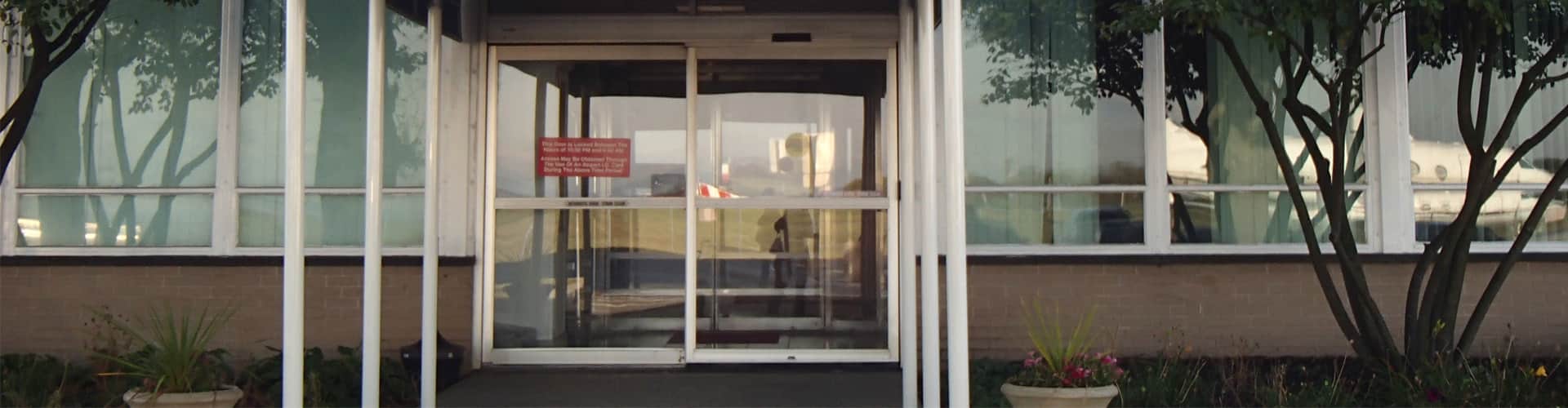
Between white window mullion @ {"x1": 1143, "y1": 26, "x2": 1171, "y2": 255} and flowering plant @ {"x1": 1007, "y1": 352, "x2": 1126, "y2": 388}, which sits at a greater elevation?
→ white window mullion @ {"x1": 1143, "y1": 26, "x2": 1171, "y2": 255}

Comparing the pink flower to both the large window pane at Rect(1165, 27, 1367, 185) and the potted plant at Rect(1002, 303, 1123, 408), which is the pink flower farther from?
the large window pane at Rect(1165, 27, 1367, 185)

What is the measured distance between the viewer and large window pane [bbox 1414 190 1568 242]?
8.31 metres

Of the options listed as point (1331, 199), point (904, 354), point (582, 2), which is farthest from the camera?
point (582, 2)

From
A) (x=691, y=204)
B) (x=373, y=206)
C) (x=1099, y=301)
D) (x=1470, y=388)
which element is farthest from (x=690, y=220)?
(x=1470, y=388)

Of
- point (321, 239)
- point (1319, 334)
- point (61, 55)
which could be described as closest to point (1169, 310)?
point (1319, 334)

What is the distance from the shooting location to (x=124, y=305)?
8266 millimetres

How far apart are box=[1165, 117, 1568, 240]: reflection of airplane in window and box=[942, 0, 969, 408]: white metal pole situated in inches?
117

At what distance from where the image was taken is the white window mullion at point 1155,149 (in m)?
8.16

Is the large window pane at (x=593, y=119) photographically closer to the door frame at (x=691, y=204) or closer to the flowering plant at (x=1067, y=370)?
the door frame at (x=691, y=204)

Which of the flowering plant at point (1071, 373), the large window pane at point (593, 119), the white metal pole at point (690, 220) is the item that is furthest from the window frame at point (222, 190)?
the flowering plant at point (1071, 373)

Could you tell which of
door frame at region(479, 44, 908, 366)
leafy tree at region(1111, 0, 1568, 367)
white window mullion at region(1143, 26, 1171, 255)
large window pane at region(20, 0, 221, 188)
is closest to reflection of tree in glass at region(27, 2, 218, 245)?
large window pane at region(20, 0, 221, 188)

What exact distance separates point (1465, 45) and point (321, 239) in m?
7.06

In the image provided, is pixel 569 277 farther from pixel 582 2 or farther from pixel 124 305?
pixel 124 305

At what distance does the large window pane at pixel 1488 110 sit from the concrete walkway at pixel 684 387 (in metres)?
3.79
